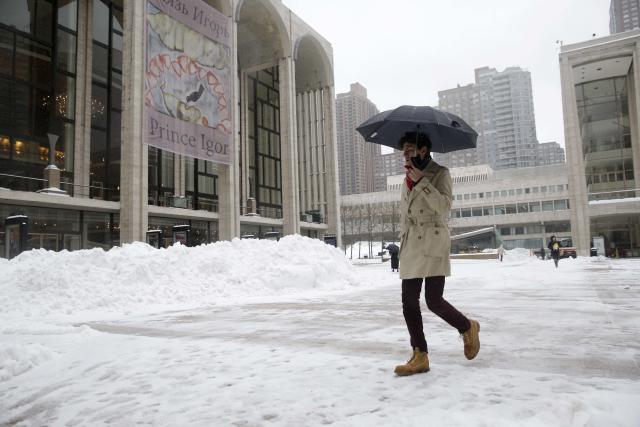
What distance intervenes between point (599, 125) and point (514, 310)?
2165 inches

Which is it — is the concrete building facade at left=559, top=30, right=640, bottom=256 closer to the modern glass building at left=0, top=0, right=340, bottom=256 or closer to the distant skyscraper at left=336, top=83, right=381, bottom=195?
the modern glass building at left=0, top=0, right=340, bottom=256

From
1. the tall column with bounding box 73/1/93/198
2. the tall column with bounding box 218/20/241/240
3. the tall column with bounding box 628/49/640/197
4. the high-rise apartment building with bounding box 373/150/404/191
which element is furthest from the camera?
the high-rise apartment building with bounding box 373/150/404/191

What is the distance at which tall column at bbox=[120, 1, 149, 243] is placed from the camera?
23.9 meters

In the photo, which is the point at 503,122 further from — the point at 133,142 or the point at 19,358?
the point at 19,358

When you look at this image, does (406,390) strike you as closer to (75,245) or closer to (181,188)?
(75,245)

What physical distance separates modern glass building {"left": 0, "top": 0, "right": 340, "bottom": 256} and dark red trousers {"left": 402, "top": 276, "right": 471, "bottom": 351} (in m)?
22.9

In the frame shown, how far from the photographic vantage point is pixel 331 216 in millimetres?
45938

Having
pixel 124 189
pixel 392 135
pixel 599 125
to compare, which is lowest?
pixel 392 135

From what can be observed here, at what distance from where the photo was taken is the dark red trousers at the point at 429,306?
3.58 meters

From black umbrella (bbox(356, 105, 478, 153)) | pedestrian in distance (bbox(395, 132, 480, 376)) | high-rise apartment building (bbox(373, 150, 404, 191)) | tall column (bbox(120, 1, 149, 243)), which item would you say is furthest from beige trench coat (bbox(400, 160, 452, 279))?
high-rise apartment building (bbox(373, 150, 404, 191))

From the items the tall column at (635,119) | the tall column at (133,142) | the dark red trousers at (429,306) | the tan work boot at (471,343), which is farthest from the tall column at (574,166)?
the dark red trousers at (429,306)

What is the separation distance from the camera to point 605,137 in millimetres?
51188

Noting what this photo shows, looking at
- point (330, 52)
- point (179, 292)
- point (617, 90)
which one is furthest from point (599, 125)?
point (179, 292)

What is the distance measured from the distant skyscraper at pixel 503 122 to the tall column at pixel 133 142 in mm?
142414
